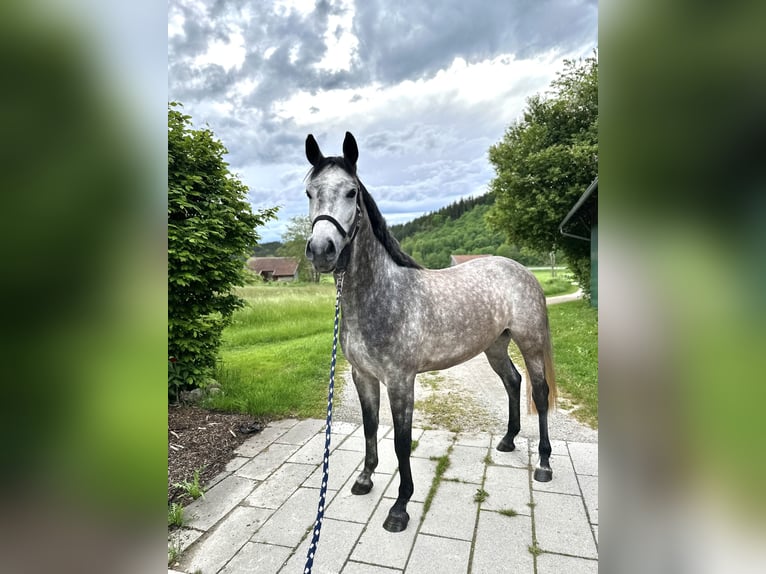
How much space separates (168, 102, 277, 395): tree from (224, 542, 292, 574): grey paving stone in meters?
2.51

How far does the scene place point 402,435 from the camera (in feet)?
7.61

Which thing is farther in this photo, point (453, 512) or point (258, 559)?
point (453, 512)

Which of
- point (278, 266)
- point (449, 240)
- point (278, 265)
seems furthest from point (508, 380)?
point (278, 265)

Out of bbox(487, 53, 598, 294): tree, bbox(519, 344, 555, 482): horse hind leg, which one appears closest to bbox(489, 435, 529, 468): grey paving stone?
bbox(519, 344, 555, 482): horse hind leg

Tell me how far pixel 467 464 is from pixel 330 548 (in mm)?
1304

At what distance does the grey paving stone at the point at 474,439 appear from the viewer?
10.8ft

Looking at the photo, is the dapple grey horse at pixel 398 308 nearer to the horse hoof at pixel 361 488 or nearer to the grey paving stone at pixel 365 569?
the horse hoof at pixel 361 488

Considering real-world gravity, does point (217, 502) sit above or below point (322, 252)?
below

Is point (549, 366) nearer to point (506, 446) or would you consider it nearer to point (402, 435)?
point (506, 446)

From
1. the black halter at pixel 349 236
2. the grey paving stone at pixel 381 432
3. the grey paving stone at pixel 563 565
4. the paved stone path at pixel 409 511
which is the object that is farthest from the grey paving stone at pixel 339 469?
the black halter at pixel 349 236
